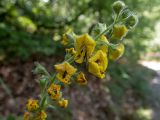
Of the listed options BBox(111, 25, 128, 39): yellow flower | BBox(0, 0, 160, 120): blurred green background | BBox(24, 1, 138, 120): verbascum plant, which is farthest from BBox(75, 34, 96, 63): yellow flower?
BBox(0, 0, 160, 120): blurred green background

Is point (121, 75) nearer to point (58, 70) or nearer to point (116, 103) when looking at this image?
point (116, 103)

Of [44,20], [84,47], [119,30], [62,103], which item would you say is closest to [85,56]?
[84,47]

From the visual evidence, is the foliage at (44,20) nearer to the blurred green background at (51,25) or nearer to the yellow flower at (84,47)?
the blurred green background at (51,25)

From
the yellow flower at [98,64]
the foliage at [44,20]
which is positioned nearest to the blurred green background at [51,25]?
the foliage at [44,20]

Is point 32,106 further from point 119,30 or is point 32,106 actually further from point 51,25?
point 51,25

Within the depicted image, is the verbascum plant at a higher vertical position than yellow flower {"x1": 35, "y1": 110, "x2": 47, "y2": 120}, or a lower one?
higher

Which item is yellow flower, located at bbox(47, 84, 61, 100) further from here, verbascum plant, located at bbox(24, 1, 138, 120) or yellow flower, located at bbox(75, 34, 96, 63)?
yellow flower, located at bbox(75, 34, 96, 63)
